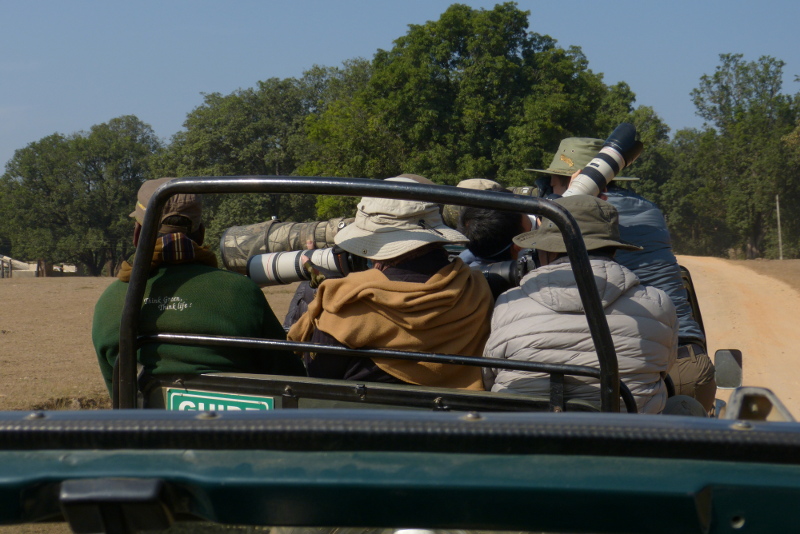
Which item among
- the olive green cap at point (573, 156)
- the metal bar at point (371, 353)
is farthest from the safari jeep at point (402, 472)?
the olive green cap at point (573, 156)

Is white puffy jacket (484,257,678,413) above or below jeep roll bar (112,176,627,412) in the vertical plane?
below

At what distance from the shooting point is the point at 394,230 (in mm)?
2848

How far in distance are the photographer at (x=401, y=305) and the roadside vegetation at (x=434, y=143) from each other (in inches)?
1307

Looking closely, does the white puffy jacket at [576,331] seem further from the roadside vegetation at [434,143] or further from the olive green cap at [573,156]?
the roadside vegetation at [434,143]

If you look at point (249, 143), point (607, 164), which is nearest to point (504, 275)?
→ point (607, 164)

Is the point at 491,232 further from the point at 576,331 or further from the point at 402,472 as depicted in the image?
the point at 402,472

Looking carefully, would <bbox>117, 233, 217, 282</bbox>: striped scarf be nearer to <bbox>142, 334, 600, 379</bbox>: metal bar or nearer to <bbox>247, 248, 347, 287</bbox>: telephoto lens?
<bbox>142, 334, 600, 379</bbox>: metal bar

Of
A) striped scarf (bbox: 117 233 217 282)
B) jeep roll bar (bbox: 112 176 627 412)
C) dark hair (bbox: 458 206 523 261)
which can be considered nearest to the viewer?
jeep roll bar (bbox: 112 176 627 412)

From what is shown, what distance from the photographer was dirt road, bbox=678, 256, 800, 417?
11.1 meters

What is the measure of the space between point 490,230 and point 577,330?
3.86ft

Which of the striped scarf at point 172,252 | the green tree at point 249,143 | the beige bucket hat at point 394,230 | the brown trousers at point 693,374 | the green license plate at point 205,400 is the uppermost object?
the green tree at point 249,143

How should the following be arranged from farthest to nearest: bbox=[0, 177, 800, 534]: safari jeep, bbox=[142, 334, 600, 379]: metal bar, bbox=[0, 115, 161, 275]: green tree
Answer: bbox=[0, 115, 161, 275]: green tree
bbox=[142, 334, 600, 379]: metal bar
bbox=[0, 177, 800, 534]: safari jeep

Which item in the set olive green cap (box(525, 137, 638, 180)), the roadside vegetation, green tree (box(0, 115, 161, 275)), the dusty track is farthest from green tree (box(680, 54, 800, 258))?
olive green cap (box(525, 137, 638, 180))

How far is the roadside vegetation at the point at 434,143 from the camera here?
39031 millimetres
